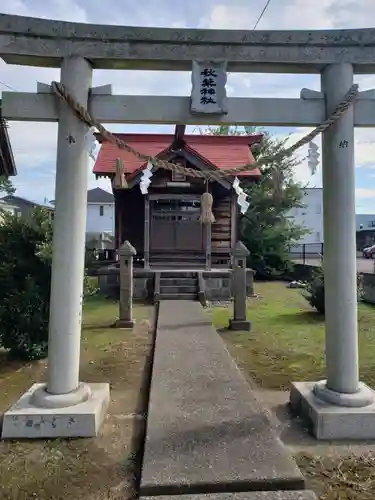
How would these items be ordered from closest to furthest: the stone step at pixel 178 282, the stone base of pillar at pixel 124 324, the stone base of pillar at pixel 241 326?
the stone base of pillar at pixel 241 326 → the stone base of pillar at pixel 124 324 → the stone step at pixel 178 282

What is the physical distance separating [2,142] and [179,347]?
23.7 feet

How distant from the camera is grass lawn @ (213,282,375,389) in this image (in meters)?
5.48

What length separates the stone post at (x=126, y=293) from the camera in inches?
334

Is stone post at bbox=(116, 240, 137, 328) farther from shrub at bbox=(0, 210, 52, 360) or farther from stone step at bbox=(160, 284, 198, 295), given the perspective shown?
stone step at bbox=(160, 284, 198, 295)

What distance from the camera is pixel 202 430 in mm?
3332

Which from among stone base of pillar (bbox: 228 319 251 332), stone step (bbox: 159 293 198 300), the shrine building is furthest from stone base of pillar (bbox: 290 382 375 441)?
the shrine building

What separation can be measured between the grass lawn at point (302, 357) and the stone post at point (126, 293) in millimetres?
1870

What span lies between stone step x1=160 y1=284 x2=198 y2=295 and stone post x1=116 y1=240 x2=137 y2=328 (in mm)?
3309

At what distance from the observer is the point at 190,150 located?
13477mm

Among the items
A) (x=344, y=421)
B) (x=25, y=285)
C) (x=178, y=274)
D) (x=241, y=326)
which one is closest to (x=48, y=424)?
(x=344, y=421)

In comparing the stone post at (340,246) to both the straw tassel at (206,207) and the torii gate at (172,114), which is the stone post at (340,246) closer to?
the torii gate at (172,114)

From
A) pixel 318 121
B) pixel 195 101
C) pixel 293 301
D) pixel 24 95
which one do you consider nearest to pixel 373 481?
pixel 318 121

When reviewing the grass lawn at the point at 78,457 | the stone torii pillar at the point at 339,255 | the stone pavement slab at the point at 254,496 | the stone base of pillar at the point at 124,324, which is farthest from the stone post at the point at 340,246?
the stone base of pillar at the point at 124,324

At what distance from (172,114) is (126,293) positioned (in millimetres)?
5443
